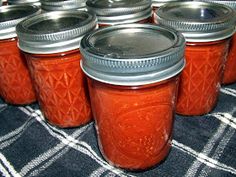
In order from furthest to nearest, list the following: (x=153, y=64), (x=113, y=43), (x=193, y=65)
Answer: (x=193, y=65) → (x=113, y=43) → (x=153, y=64)

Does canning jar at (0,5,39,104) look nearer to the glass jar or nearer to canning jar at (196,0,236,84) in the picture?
the glass jar

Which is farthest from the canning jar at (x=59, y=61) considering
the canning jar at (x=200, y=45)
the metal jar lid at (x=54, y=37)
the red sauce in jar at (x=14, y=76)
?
the canning jar at (x=200, y=45)

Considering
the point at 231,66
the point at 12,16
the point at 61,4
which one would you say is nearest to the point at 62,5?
the point at 61,4

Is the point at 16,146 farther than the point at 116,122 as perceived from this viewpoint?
Yes

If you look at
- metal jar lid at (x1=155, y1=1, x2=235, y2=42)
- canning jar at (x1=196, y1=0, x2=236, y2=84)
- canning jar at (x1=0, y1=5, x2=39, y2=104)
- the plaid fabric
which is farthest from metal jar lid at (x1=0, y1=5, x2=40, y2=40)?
canning jar at (x1=196, y1=0, x2=236, y2=84)

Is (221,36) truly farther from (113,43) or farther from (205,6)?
(113,43)

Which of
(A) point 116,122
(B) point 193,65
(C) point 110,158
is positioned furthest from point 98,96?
(B) point 193,65

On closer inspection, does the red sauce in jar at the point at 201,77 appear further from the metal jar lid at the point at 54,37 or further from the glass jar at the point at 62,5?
the glass jar at the point at 62,5
